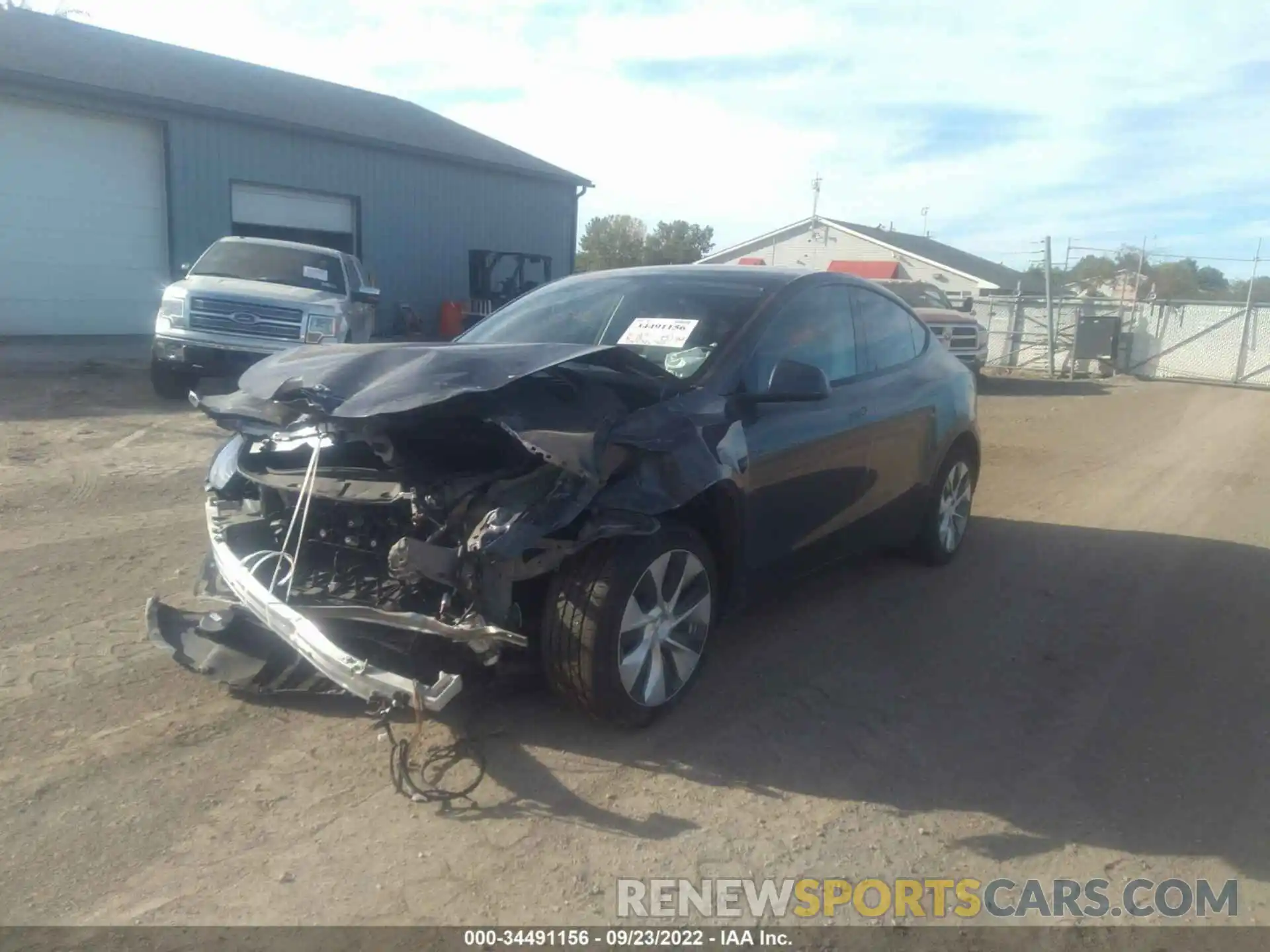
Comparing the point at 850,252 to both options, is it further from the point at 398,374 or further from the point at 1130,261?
the point at 398,374

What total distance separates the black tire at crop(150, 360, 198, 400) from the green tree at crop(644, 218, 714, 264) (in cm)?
4347

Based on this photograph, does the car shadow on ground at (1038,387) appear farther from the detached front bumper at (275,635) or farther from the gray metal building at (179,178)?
the detached front bumper at (275,635)

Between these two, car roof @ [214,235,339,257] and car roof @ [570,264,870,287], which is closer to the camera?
car roof @ [570,264,870,287]

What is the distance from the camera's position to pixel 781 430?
4617 mm

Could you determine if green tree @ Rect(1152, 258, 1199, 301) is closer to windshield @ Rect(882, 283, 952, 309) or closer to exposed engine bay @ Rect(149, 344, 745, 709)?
windshield @ Rect(882, 283, 952, 309)

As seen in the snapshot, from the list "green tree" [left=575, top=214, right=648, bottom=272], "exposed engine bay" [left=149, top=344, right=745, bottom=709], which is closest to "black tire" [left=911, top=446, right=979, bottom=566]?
"exposed engine bay" [left=149, top=344, right=745, bottom=709]

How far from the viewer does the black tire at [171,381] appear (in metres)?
11.8

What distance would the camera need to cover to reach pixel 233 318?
1169 centimetres

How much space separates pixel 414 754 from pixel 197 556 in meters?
2.87

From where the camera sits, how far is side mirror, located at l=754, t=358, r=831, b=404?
14.3 feet

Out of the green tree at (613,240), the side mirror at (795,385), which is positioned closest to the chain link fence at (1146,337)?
the side mirror at (795,385)

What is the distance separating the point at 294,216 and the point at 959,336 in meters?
13.3

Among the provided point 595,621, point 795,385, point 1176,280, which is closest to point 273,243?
point 795,385

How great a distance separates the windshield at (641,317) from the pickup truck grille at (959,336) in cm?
1493
